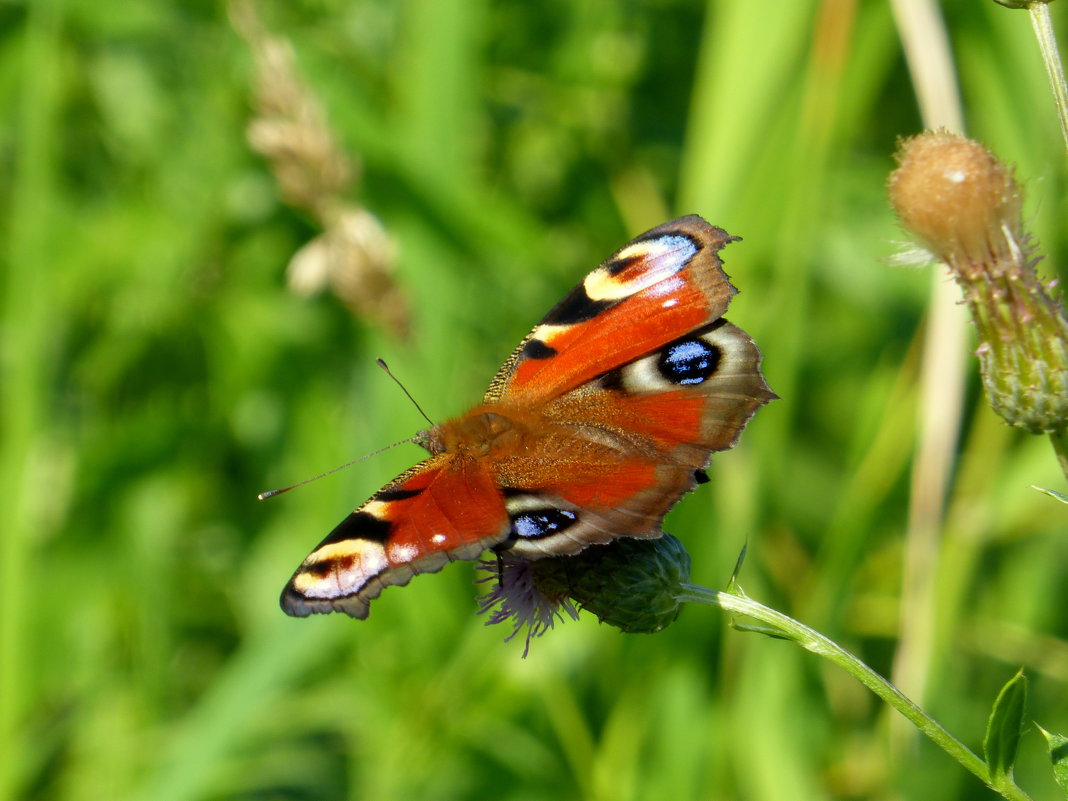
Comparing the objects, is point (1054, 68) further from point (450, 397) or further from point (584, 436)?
point (450, 397)

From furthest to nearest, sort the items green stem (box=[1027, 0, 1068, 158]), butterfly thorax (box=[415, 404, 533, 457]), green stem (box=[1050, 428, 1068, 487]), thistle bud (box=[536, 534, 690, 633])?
butterfly thorax (box=[415, 404, 533, 457]), thistle bud (box=[536, 534, 690, 633]), green stem (box=[1050, 428, 1068, 487]), green stem (box=[1027, 0, 1068, 158])

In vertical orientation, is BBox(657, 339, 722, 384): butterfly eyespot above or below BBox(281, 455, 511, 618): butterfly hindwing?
below

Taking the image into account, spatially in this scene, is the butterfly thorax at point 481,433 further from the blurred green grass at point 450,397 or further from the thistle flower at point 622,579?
the blurred green grass at point 450,397

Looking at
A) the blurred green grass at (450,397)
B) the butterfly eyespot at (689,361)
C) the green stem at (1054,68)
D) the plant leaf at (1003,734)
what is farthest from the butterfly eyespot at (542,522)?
the blurred green grass at (450,397)

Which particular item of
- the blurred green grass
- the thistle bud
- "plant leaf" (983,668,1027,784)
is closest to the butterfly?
the thistle bud

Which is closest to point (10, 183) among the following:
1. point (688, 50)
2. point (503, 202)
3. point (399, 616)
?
point (503, 202)

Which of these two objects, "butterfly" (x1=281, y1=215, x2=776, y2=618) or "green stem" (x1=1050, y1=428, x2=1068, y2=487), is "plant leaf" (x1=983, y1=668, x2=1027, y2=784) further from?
"butterfly" (x1=281, y1=215, x2=776, y2=618)
